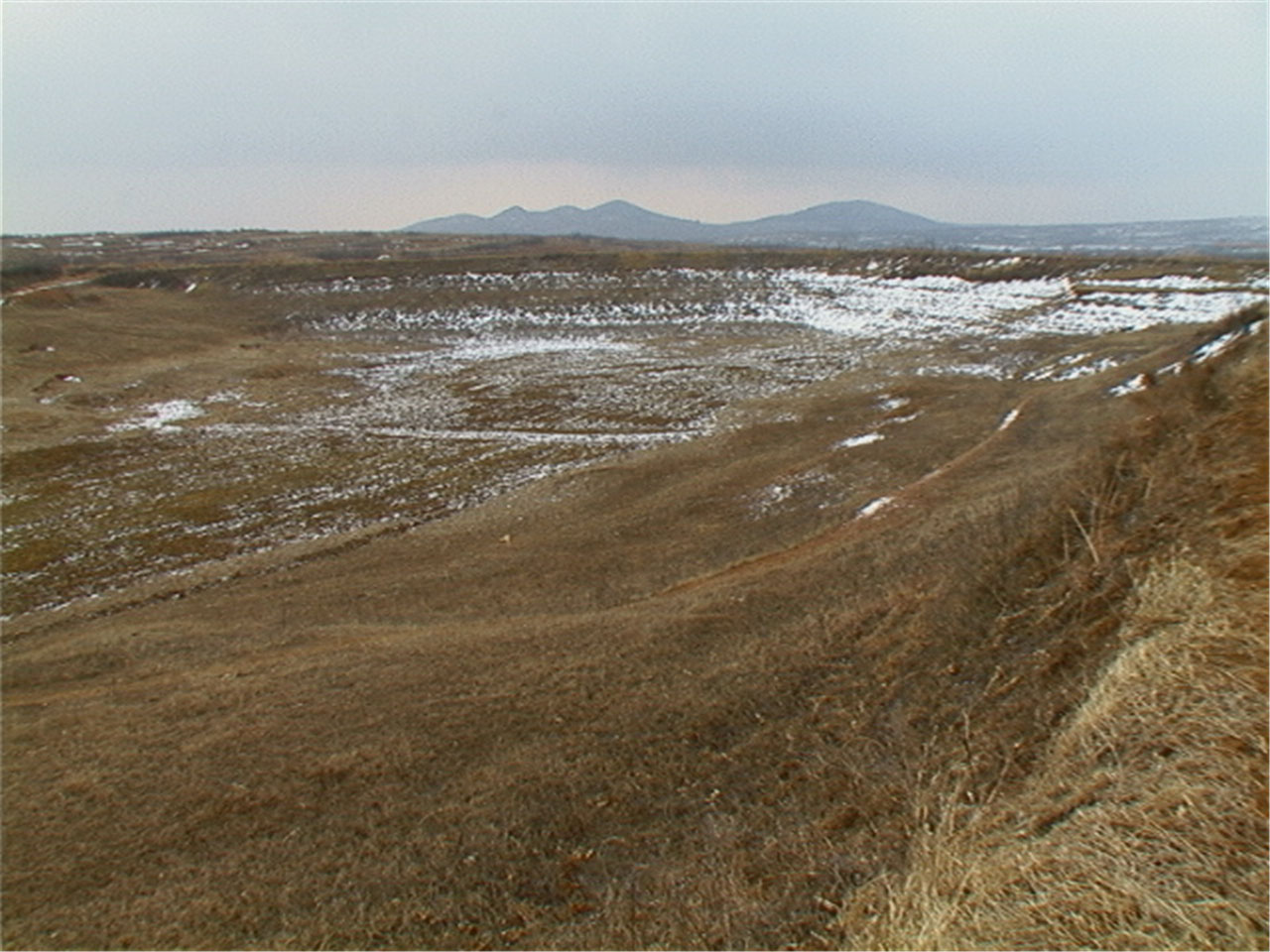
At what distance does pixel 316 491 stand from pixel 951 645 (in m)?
20.4

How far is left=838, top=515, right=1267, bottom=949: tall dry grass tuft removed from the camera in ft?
16.5

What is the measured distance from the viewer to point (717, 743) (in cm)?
948

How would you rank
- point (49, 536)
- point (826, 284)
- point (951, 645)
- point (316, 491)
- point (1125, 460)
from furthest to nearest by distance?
point (826, 284), point (316, 491), point (49, 536), point (1125, 460), point (951, 645)

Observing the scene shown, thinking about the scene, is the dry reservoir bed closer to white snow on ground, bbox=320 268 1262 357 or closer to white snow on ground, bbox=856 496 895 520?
white snow on ground, bbox=320 268 1262 357

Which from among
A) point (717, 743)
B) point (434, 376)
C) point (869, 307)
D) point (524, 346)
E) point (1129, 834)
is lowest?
point (434, 376)

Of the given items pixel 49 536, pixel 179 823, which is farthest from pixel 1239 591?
pixel 49 536

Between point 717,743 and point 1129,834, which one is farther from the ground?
point 1129,834

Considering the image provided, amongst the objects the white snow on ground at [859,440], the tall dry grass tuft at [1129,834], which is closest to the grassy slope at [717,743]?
the tall dry grass tuft at [1129,834]

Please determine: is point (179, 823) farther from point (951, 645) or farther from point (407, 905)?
point (951, 645)

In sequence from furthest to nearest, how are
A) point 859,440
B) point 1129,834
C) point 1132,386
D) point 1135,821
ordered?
1. point 859,440
2. point 1132,386
3. point 1135,821
4. point 1129,834

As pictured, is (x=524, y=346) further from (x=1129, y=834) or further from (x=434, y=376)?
(x=1129, y=834)

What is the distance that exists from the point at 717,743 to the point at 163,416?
3546 centimetres

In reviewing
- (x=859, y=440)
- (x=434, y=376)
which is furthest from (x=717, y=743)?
(x=434, y=376)

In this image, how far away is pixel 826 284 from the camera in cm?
7250
